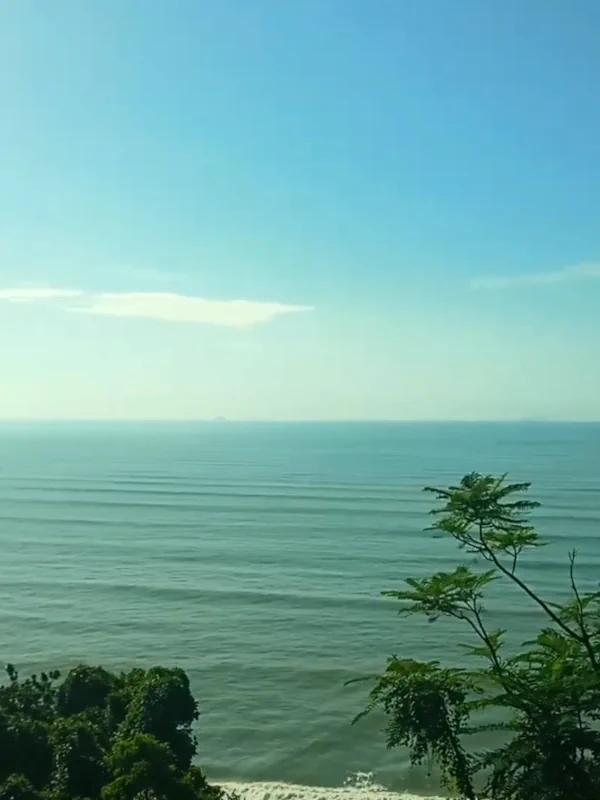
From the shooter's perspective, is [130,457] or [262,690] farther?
[130,457]

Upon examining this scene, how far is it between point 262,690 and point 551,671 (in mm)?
20038

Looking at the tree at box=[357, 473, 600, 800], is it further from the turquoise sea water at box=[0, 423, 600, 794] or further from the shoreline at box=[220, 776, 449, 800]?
the turquoise sea water at box=[0, 423, 600, 794]

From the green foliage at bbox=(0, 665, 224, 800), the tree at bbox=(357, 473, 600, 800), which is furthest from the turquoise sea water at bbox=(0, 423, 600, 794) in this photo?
the tree at bbox=(357, 473, 600, 800)

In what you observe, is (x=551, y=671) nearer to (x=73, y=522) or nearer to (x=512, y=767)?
(x=512, y=767)

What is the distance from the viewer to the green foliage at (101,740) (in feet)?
52.6

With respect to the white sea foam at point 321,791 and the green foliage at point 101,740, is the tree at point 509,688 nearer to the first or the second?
the green foliage at point 101,740

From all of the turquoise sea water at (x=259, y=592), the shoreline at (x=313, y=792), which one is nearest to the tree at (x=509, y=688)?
the shoreline at (x=313, y=792)

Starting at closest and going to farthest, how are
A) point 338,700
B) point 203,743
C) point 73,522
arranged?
point 203,743 < point 338,700 < point 73,522

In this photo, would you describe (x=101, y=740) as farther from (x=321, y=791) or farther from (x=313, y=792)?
(x=321, y=791)

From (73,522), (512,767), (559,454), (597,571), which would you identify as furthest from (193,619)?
(559,454)

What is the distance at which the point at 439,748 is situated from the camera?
16.9 m

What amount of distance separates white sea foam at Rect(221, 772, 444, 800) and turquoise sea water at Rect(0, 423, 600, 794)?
63 cm

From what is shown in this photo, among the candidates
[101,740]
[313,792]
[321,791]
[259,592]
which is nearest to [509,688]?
[101,740]

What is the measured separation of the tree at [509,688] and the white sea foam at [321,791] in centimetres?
616
